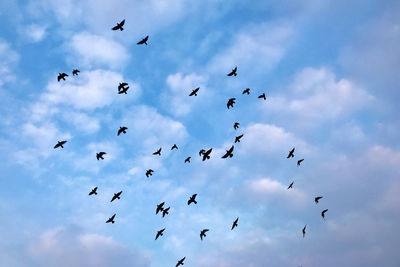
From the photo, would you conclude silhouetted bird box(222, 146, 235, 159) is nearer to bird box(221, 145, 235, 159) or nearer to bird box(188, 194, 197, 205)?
bird box(221, 145, 235, 159)

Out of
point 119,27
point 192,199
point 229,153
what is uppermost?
point 119,27

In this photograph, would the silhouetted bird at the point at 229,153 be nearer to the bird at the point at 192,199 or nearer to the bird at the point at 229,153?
the bird at the point at 229,153

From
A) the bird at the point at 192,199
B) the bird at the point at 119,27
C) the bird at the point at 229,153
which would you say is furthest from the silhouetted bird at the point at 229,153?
the bird at the point at 119,27

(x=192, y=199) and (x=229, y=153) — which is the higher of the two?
(x=229, y=153)

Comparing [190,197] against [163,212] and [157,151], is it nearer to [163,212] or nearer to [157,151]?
[163,212]

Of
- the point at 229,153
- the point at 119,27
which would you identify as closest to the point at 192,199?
the point at 229,153

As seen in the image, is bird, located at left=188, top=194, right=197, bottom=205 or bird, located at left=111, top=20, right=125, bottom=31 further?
bird, located at left=188, top=194, right=197, bottom=205

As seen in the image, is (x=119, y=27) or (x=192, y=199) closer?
(x=119, y=27)

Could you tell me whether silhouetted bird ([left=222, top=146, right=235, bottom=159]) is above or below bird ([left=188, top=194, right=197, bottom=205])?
above

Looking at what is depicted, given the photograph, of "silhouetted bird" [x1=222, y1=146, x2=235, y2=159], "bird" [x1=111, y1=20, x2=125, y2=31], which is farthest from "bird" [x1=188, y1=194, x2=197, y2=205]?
"bird" [x1=111, y1=20, x2=125, y2=31]

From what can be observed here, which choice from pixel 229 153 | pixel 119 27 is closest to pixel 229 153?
pixel 229 153

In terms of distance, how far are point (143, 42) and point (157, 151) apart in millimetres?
16974

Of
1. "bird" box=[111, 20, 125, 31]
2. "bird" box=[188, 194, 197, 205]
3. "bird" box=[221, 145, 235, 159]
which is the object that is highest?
"bird" box=[111, 20, 125, 31]

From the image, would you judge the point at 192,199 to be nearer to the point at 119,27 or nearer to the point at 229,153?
the point at 229,153
